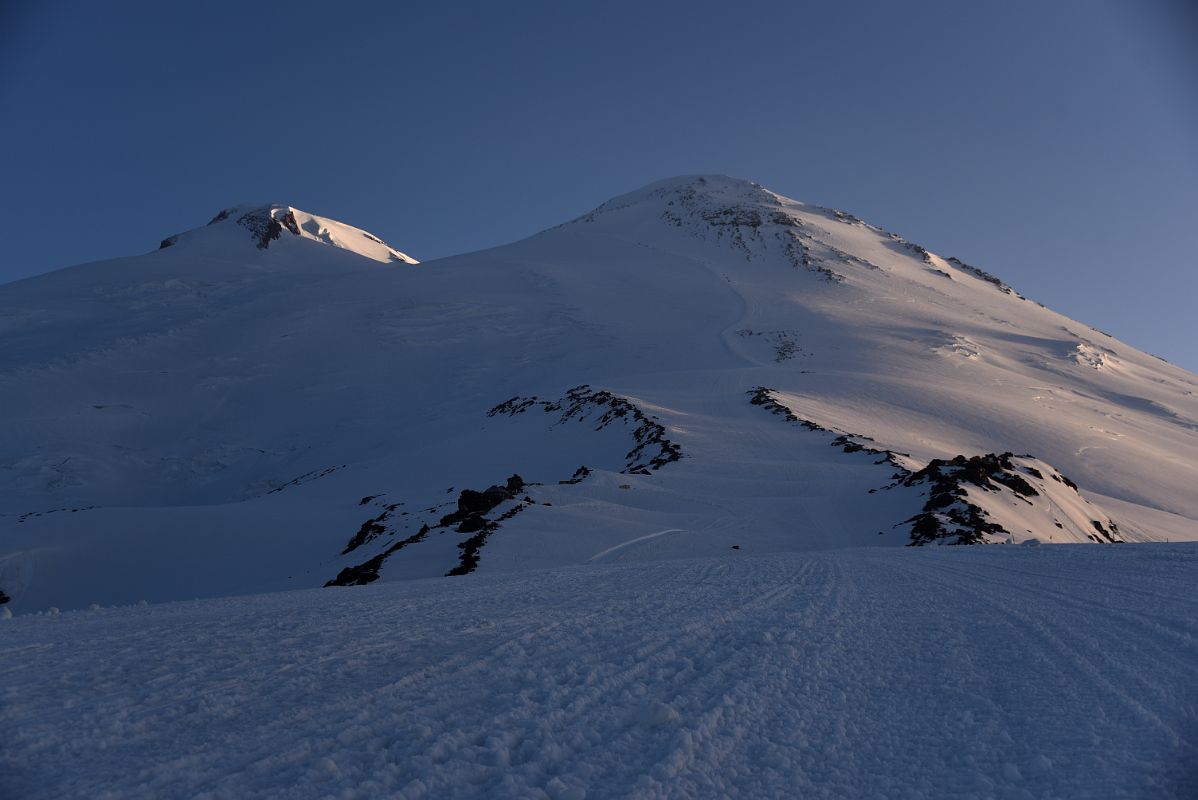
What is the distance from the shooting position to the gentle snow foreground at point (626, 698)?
10.0ft

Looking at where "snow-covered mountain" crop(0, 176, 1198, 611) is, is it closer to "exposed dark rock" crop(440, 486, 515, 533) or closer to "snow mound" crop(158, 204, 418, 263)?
"exposed dark rock" crop(440, 486, 515, 533)

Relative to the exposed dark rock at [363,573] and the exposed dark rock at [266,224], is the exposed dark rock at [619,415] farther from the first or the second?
the exposed dark rock at [266,224]

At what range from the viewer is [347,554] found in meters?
15.0

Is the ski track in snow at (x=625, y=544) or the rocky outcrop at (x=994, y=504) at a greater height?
the rocky outcrop at (x=994, y=504)

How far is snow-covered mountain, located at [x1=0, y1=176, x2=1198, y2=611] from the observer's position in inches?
571

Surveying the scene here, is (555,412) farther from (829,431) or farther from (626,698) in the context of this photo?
(626,698)

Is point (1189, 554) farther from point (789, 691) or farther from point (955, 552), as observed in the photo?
point (789, 691)

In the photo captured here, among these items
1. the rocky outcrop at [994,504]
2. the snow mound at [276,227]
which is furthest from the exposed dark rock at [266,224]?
the rocky outcrop at [994,504]

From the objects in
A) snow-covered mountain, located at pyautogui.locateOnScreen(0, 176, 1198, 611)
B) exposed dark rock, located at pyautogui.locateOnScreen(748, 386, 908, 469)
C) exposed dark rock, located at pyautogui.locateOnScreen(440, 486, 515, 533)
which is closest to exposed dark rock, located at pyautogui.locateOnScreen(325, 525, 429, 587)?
snow-covered mountain, located at pyautogui.locateOnScreen(0, 176, 1198, 611)

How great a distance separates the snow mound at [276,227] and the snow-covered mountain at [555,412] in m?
4.69

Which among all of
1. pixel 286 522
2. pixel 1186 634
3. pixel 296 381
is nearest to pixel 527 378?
pixel 296 381

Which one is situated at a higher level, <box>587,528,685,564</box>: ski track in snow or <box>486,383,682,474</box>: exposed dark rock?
<box>486,383,682,474</box>: exposed dark rock

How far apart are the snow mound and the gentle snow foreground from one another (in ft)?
285

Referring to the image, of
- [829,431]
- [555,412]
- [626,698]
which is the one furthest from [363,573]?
[555,412]
